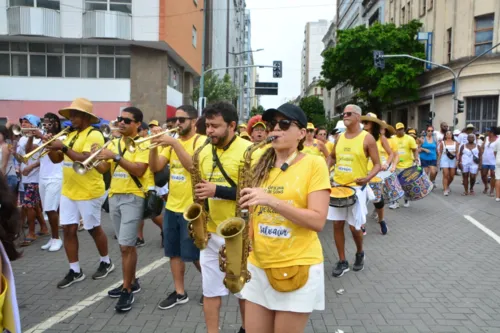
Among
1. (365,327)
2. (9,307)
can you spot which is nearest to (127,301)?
(365,327)

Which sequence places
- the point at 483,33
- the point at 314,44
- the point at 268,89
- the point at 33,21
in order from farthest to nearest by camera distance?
the point at 314,44
the point at 268,89
the point at 483,33
the point at 33,21

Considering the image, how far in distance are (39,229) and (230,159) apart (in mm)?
6215

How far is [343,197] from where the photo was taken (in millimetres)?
5672

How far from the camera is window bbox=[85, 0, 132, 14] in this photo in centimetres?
2508

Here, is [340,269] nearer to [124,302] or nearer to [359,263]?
[359,263]

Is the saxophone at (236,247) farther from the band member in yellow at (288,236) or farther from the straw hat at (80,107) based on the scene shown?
the straw hat at (80,107)

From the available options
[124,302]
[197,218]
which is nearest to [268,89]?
[124,302]

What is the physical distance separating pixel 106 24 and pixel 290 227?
24.6 meters

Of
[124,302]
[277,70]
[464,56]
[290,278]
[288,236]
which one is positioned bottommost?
[124,302]

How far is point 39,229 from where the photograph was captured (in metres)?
8.52

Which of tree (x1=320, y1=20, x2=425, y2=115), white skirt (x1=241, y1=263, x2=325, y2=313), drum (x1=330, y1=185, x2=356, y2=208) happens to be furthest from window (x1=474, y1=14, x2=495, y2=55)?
white skirt (x1=241, y1=263, x2=325, y2=313)

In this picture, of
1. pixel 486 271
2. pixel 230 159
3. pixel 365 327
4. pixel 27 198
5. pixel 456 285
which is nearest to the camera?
pixel 230 159

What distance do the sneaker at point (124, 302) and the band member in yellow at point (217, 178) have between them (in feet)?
4.17

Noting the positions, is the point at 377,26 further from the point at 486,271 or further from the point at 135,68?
the point at 486,271
